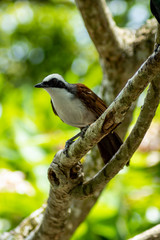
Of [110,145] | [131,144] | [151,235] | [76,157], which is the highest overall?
[110,145]

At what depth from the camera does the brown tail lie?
10.4ft

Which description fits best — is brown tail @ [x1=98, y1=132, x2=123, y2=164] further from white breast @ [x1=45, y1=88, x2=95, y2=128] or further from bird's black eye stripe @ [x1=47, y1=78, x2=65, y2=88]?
bird's black eye stripe @ [x1=47, y1=78, x2=65, y2=88]

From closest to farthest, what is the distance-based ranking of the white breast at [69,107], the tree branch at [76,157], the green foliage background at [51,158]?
the tree branch at [76,157], the white breast at [69,107], the green foliage background at [51,158]

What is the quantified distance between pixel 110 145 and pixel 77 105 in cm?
44

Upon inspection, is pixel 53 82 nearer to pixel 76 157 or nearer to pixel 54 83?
pixel 54 83

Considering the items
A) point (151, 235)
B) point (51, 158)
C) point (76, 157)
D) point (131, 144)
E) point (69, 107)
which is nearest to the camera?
point (131, 144)

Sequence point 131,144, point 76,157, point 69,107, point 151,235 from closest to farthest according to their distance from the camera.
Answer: point 131,144
point 76,157
point 151,235
point 69,107

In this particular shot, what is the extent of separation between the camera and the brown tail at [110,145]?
3.17m

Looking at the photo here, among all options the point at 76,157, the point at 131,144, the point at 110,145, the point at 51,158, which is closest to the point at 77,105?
the point at 110,145

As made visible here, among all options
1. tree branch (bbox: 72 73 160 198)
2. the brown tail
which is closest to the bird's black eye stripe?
the brown tail

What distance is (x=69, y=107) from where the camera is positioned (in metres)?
3.15

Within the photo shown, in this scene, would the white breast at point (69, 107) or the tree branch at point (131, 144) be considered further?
the white breast at point (69, 107)

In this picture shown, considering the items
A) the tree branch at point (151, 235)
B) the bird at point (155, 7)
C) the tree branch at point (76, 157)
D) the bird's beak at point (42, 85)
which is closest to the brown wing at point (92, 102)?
the bird's beak at point (42, 85)

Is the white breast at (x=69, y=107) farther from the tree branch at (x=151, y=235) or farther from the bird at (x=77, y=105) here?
the tree branch at (x=151, y=235)
